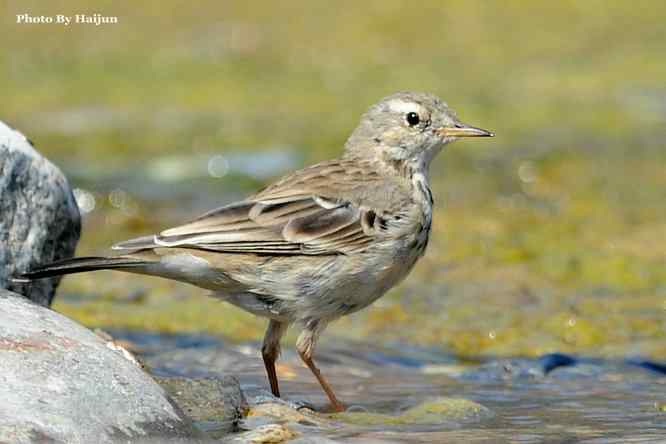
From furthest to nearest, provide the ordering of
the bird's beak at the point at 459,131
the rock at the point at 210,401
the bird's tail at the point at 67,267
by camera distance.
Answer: the bird's beak at the point at 459,131 < the bird's tail at the point at 67,267 < the rock at the point at 210,401

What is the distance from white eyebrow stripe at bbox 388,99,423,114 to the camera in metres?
7.30

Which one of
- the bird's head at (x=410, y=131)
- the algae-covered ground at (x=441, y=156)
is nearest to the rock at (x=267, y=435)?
the bird's head at (x=410, y=131)

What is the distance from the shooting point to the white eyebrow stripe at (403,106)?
7.30 metres

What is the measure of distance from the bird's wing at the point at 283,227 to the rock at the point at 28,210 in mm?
428

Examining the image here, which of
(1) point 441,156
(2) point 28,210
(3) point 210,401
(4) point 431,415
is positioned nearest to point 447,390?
(4) point 431,415

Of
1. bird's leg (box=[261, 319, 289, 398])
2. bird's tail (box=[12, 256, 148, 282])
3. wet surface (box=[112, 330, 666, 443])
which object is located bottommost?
wet surface (box=[112, 330, 666, 443])

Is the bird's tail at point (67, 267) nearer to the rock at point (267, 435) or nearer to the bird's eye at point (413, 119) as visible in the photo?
the rock at point (267, 435)

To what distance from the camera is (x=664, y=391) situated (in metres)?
6.97

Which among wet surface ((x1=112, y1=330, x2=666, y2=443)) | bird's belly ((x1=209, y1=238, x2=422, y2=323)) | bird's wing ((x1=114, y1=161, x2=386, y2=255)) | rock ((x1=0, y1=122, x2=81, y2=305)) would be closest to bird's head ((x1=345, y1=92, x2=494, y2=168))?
bird's wing ((x1=114, y1=161, x2=386, y2=255))

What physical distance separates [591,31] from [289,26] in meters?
3.70

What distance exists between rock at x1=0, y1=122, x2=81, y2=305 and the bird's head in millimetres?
1620

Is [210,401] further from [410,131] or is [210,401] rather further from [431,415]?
[410,131]

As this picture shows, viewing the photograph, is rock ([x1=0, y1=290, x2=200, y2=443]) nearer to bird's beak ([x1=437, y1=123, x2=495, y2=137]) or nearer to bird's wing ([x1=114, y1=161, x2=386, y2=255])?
bird's wing ([x1=114, y1=161, x2=386, y2=255])

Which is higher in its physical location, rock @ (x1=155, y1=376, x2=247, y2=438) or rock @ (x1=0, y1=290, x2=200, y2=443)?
rock @ (x1=0, y1=290, x2=200, y2=443)
